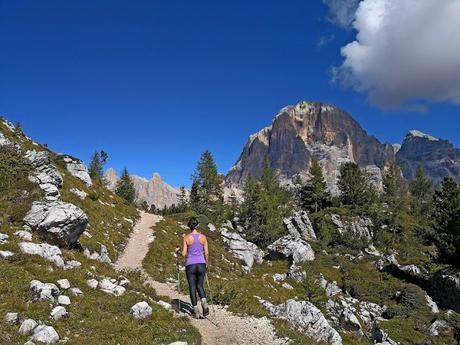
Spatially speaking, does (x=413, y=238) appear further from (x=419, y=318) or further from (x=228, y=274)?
(x=228, y=274)

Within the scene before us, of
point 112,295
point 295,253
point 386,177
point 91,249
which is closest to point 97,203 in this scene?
point 91,249

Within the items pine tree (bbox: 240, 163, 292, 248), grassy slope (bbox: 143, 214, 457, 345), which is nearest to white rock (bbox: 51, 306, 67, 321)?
grassy slope (bbox: 143, 214, 457, 345)

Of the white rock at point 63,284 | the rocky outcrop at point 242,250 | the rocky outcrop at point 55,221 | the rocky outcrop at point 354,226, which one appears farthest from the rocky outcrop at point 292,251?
the white rock at point 63,284

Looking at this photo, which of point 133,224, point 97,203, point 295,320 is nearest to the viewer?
point 295,320

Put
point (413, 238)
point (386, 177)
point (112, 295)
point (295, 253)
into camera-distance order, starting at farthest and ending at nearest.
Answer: point (386, 177)
point (413, 238)
point (295, 253)
point (112, 295)

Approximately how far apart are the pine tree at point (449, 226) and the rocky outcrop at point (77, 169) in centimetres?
4120

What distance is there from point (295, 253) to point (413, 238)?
36054mm

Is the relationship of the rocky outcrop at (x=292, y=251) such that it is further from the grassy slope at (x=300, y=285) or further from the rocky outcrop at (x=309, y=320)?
the rocky outcrop at (x=309, y=320)

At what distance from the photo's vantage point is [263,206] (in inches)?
2489

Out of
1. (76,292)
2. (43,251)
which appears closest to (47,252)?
(43,251)

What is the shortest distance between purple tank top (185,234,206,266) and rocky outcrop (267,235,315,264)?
36.3 metres

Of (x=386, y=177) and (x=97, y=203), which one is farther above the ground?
(x=386, y=177)

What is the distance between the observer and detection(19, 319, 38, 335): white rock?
1037 cm

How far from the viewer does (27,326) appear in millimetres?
10500
